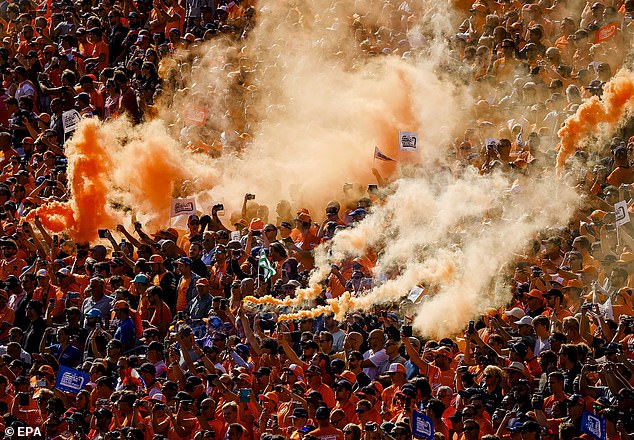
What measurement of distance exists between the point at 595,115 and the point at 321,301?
3.55 metres

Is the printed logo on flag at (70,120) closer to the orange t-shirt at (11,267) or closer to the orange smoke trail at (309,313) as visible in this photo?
the orange t-shirt at (11,267)

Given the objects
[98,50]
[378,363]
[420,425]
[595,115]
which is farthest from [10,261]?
[420,425]

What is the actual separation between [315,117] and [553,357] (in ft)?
25.5

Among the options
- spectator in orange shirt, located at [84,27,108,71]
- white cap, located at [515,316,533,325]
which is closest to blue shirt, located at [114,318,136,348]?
white cap, located at [515,316,533,325]

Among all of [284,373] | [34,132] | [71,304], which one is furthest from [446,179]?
[34,132]

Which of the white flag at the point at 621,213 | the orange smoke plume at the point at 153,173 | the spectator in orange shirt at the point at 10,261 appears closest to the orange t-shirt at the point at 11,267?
the spectator in orange shirt at the point at 10,261

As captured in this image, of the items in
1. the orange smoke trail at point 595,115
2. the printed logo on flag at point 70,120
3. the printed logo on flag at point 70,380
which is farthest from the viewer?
the printed logo on flag at point 70,120

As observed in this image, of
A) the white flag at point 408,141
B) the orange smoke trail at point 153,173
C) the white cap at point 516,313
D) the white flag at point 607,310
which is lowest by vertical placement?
the white flag at point 607,310

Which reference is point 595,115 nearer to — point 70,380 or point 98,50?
point 70,380

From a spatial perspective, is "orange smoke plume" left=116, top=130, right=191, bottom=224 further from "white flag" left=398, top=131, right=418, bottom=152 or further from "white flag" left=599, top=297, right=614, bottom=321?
"white flag" left=599, top=297, right=614, bottom=321

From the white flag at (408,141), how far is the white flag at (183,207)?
2721mm

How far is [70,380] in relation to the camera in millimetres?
13625

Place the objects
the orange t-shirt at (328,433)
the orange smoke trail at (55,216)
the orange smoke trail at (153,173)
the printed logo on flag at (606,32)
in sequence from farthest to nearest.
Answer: the orange smoke trail at (153,173)
the orange smoke trail at (55,216)
the printed logo on flag at (606,32)
the orange t-shirt at (328,433)

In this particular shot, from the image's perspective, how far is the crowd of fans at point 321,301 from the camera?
37.5ft
